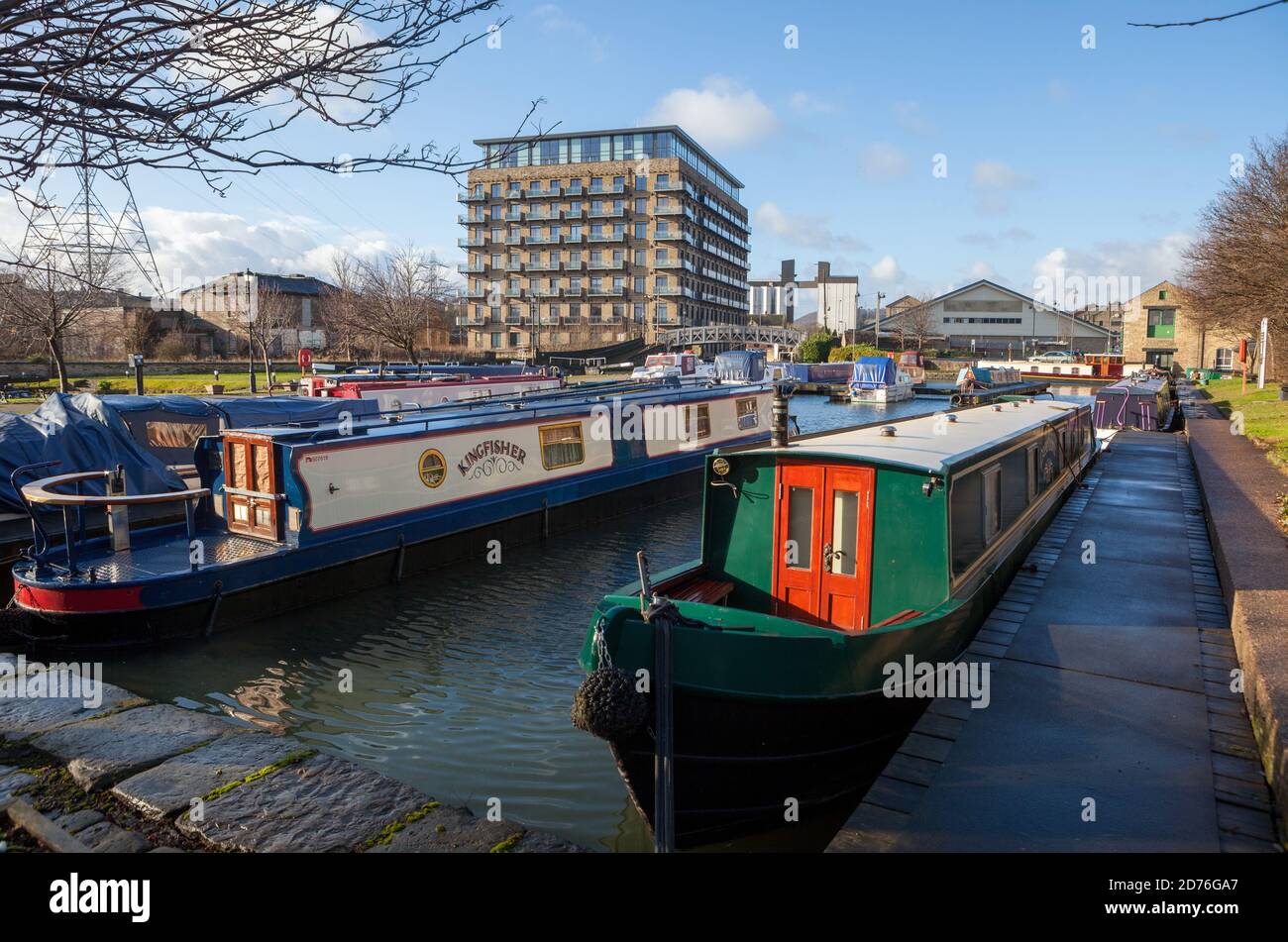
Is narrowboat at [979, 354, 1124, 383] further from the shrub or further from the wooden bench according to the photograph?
the wooden bench

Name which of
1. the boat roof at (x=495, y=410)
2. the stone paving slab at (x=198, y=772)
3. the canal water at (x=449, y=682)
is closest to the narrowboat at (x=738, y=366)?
the boat roof at (x=495, y=410)

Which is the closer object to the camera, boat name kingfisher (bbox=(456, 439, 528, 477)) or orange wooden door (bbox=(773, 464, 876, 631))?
orange wooden door (bbox=(773, 464, 876, 631))

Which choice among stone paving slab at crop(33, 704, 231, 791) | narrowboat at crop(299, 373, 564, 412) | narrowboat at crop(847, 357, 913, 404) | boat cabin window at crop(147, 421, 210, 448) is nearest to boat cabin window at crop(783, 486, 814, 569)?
stone paving slab at crop(33, 704, 231, 791)

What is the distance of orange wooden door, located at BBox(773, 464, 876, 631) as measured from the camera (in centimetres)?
696

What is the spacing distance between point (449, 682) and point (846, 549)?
15.5ft

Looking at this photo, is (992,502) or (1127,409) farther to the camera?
(1127,409)

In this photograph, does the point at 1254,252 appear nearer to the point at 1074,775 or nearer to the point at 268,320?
the point at 1074,775

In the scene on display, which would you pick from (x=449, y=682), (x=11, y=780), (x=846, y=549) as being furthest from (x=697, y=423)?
(x=11, y=780)

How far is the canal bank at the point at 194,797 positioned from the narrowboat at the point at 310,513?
4.33 m

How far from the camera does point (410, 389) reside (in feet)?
69.0

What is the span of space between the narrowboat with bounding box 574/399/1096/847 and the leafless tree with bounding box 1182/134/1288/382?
18.1 m

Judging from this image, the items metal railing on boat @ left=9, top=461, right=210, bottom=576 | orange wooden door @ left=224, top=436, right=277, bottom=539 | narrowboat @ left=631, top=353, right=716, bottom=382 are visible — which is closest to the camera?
metal railing on boat @ left=9, top=461, right=210, bottom=576
